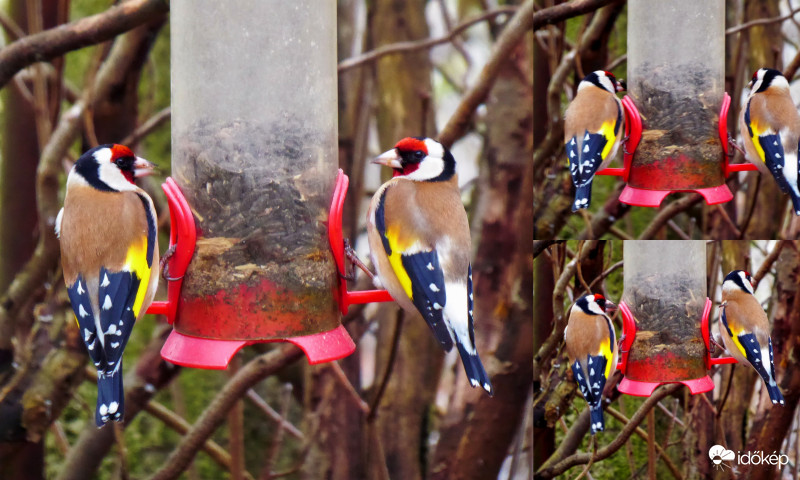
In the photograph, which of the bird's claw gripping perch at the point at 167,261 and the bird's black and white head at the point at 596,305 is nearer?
the bird's claw gripping perch at the point at 167,261

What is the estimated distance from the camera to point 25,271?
1888 mm

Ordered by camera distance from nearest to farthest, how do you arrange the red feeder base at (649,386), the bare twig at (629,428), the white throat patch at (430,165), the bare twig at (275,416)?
the white throat patch at (430,165) < the red feeder base at (649,386) < the bare twig at (629,428) < the bare twig at (275,416)

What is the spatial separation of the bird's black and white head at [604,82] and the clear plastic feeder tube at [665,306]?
0.33m

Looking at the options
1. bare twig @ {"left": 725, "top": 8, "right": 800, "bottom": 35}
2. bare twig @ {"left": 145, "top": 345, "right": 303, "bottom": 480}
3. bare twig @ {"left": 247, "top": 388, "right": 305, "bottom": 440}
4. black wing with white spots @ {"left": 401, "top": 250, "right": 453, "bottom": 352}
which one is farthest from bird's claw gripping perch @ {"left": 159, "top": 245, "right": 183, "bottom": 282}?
bare twig @ {"left": 725, "top": 8, "right": 800, "bottom": 35}

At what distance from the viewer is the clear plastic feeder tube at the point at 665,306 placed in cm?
163

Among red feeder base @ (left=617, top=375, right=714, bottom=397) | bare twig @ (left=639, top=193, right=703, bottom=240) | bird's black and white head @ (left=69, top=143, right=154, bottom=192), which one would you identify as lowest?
red feeder base @ (left=617, top=375, right=714, bottom=397)

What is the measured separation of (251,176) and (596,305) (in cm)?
81

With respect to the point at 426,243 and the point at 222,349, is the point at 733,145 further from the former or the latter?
the point at 222,349

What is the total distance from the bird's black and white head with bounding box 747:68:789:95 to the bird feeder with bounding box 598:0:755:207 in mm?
59

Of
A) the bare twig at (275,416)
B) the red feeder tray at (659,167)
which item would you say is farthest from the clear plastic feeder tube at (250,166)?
the bare twig at (275,416)

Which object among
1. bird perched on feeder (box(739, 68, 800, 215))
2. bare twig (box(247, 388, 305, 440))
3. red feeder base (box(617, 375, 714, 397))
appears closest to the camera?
bird perched on feeder (box(739, 68, 800, 215))

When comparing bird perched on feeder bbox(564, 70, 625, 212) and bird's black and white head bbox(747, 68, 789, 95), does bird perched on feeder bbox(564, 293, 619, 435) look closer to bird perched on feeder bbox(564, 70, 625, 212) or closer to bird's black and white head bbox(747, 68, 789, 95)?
bird perched on feeder bbox(564, 70, 625, 212)

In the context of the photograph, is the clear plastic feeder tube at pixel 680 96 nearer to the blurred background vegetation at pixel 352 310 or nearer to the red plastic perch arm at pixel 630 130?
the red plastic perch arm at pixel 630 130

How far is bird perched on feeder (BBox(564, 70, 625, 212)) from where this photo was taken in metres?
1.50
